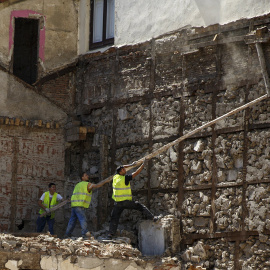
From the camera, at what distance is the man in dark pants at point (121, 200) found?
54.9 feet

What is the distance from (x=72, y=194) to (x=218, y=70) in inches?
170

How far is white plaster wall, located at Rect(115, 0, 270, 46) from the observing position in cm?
1641

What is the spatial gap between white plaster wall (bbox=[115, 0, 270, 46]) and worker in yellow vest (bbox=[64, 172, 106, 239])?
342cm

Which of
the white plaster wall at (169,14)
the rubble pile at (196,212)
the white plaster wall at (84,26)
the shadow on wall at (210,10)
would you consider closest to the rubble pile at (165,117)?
the rubble pile at (196,212)

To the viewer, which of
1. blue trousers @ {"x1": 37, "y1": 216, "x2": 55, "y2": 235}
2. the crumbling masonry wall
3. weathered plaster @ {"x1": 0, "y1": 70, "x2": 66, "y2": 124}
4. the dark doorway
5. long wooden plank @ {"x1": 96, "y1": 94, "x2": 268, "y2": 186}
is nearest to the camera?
long wooden plank @ {"x1": 96, "y1": 94, "x2": 268, "y2": 186}

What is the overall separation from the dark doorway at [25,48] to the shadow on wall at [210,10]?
496 centimetres

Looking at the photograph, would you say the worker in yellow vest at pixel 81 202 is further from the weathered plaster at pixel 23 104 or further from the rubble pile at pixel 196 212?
the weathered plaster at pixel 23 104

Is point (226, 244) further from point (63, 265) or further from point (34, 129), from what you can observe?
point (34, 129)

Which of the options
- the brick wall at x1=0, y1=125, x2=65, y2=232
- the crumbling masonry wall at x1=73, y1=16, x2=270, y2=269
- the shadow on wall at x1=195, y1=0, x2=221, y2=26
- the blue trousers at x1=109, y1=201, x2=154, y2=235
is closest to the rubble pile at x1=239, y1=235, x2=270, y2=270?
the crumbling masonry wall at x1=73, y1=16, x2=270, y2=269

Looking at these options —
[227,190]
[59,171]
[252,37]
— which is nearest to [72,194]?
[59,171]

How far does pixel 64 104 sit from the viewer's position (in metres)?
19.1

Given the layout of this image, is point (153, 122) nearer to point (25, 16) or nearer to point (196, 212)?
point (196, 212)

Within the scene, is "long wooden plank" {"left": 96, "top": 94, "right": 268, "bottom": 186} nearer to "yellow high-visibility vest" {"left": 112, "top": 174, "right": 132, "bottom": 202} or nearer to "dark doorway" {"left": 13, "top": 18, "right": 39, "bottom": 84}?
"yellow high-visibility vest" {"left": 112, "top": 174, "right": 132, "bottom": 202}

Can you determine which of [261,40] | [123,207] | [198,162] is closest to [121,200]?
[123,207]
